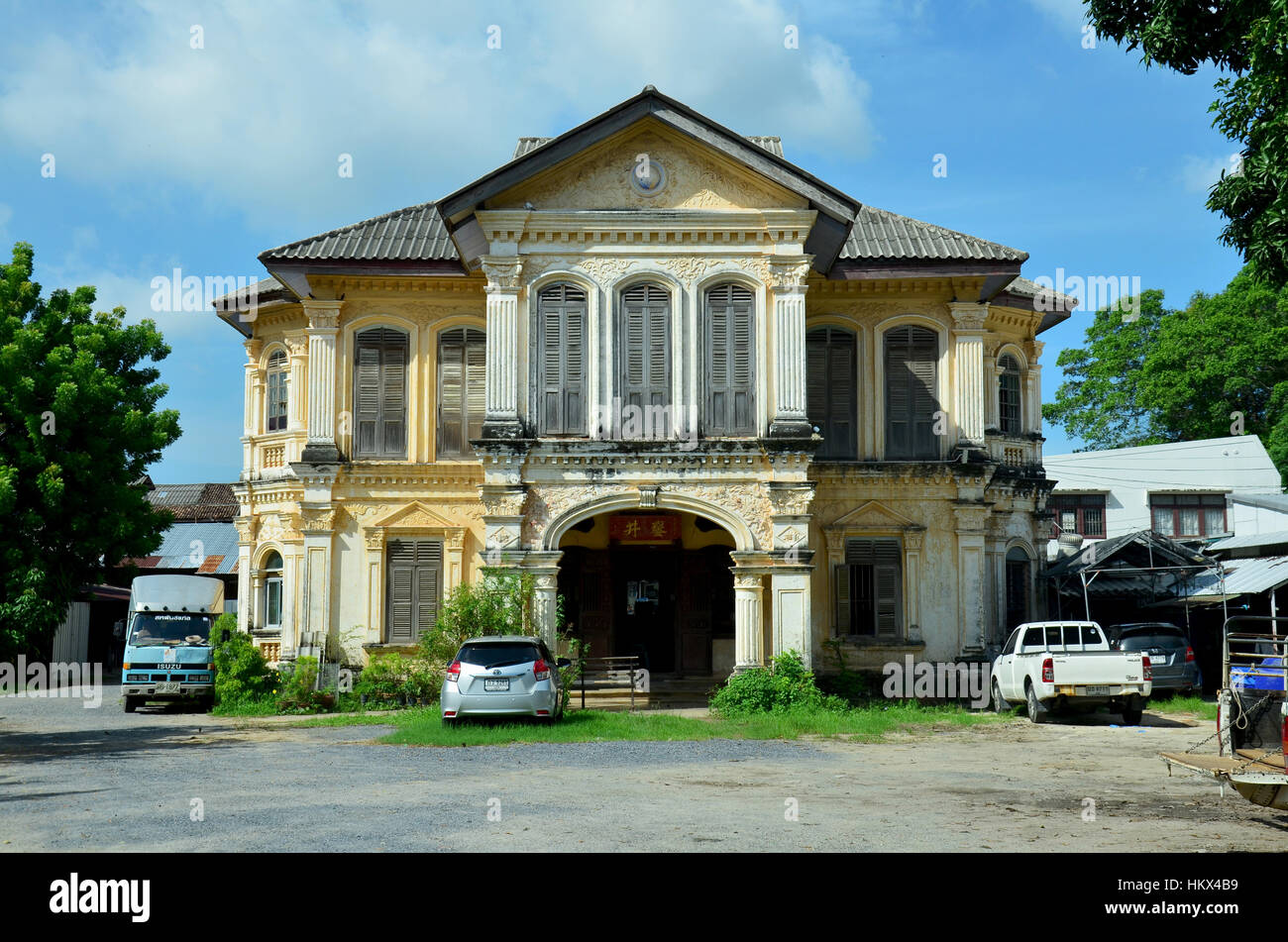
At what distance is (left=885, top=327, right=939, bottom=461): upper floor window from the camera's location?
2483 centimetres

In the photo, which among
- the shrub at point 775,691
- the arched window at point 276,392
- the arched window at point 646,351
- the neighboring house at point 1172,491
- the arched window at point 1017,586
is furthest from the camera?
the neighboring house at point 1172,491

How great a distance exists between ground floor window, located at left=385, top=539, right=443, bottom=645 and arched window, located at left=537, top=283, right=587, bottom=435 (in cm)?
448

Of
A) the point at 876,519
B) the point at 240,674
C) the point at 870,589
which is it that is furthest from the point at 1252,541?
the point at 240,674

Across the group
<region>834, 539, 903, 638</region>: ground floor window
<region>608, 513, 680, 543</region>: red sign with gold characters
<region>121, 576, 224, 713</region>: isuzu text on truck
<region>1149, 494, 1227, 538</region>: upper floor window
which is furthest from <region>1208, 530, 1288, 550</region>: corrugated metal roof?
<region>121, 576, 224, 713</region>: isuzu text on truck

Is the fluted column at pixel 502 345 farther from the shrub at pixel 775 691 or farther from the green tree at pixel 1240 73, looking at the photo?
the green tree at pixel 1240 73

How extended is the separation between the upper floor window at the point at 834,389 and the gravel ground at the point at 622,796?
25.1 ft

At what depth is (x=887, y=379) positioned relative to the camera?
81.8 feet

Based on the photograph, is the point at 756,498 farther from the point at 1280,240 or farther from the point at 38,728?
the point at 38,728

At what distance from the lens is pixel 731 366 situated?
71.8ft

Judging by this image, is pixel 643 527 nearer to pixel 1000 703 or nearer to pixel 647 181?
pixel 647 181

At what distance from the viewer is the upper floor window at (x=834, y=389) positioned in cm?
2484

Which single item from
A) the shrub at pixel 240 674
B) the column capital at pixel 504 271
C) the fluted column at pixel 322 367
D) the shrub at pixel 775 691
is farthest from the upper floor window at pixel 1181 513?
the shrub at pixel 240 674

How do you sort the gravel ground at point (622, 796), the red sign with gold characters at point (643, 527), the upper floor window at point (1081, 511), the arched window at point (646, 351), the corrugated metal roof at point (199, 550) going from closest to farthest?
the gravel ground at point (622, 796)
the arched window at point (646, 351)
the red sign with gold characters at point (643, 527)
the upper floor window at point (1081, 511)
the corrugated metal roof at point (199, 550)

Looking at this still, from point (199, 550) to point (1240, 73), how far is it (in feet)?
138
